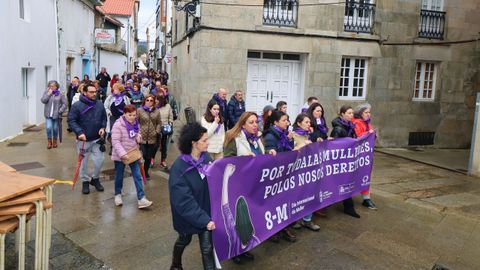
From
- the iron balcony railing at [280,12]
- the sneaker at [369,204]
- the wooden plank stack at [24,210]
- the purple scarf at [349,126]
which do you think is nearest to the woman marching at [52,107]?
the iron balcony railing at [280,12]

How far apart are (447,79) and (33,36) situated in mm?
14300

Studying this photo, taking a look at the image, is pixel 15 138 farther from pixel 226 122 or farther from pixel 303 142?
pixel 303 142

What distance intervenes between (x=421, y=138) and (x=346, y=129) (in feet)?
31.3

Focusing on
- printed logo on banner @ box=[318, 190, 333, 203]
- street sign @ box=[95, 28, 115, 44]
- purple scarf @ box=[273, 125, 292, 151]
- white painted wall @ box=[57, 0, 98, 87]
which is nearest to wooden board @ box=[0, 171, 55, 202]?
purple scarf @ box=[273, 125, 292, 151]

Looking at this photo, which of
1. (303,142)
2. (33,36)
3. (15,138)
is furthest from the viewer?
(33,36)

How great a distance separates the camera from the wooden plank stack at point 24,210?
3.64 meters

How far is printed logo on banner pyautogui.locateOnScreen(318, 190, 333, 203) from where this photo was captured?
595cm

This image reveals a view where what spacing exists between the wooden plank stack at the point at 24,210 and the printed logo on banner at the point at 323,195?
3528 mm

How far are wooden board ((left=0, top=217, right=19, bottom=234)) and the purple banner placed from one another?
1.76m

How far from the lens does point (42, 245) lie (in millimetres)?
4012

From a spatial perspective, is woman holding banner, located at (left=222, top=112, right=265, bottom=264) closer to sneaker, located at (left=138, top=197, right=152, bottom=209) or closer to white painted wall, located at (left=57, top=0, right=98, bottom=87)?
sneaker, located at (left=138, top=197, right=152, bottom=209)

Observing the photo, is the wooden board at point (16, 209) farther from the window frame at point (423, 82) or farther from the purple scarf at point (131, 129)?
the window frame at point (423, 82)

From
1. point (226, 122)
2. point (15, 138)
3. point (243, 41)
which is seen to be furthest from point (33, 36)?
point (226, 122)

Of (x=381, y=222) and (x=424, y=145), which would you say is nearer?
(x=381, y=222)
